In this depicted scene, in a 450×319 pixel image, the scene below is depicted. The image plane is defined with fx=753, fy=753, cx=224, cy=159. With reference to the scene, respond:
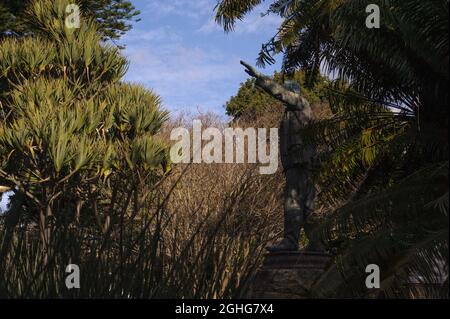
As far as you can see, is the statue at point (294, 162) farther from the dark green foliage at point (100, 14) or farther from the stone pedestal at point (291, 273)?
the dark green foliage at point (100, 14)

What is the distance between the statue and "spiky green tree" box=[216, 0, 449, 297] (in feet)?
0.79

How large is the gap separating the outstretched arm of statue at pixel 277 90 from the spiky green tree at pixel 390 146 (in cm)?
41

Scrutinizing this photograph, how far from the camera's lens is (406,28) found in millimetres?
9219

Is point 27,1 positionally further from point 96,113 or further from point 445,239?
point 445,239

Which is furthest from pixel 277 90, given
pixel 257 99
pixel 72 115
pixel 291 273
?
pixel 257 99

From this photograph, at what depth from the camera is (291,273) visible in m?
9.48

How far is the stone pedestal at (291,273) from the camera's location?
941 cm

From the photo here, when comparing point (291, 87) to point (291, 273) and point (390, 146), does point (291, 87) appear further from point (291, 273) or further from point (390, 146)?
point (291, 273)

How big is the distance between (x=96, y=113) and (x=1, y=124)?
7.77ft

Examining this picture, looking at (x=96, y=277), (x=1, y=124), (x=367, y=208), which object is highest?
(x=1, y=124)

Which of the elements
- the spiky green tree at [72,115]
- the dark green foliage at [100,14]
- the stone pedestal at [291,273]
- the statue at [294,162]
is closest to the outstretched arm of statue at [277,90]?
the statue at [294,162]

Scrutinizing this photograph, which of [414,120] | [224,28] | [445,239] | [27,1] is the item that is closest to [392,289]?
[445,239]

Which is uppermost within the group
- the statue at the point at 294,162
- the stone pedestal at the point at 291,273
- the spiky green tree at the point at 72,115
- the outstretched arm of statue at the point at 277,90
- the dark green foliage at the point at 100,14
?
the dark green foliage at the point at 100,14

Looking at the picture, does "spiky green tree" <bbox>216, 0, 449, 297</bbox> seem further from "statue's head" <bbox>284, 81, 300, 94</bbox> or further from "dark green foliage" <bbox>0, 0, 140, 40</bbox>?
"dark green foliage" <bbox>0, 0, 140, 40</bbox>
